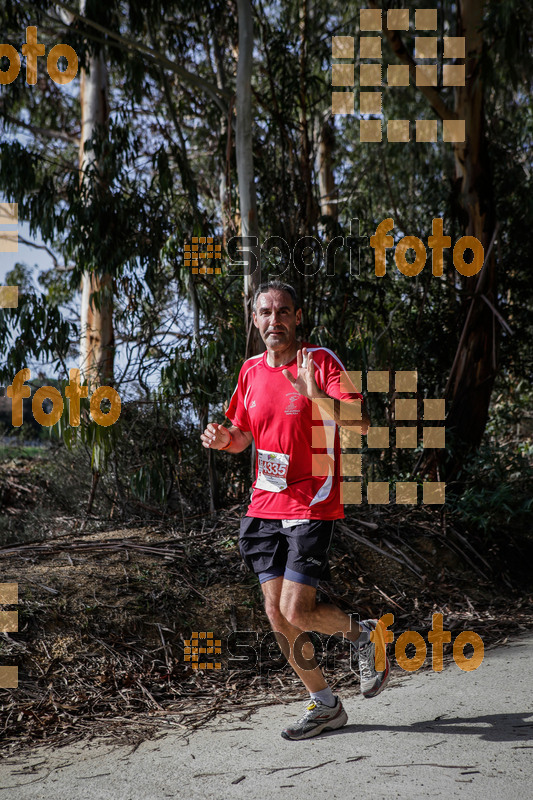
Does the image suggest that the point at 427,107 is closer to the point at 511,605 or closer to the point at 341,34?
the point at 341,34

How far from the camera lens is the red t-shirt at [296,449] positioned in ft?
12.3

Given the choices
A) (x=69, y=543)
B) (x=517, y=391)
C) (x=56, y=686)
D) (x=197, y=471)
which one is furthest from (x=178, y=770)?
(x=517, y=391)

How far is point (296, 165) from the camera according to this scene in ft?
25.7

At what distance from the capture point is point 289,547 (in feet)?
12.4

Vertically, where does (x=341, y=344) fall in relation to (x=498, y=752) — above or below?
above

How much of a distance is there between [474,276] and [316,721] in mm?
5667

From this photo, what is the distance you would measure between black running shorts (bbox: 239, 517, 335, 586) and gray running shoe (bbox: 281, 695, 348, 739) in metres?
0.58

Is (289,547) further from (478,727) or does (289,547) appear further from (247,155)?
(247,155)

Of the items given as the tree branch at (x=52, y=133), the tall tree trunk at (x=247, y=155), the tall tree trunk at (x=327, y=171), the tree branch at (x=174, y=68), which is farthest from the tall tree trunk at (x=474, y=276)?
the tree branch at (x=52, y=133)

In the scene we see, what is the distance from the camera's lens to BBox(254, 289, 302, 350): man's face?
3898 millimetres

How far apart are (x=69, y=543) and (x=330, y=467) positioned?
3.05 metres

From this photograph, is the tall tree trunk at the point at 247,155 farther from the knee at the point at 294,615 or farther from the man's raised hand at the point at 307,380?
the knee at the point at 294,615

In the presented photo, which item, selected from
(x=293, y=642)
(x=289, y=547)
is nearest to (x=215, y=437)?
(x=289, y=547)

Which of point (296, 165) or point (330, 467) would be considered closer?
point (330, 467)
